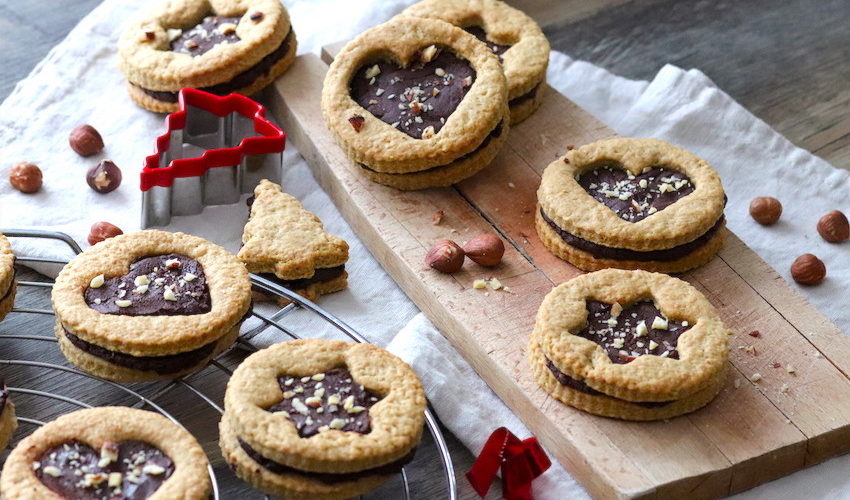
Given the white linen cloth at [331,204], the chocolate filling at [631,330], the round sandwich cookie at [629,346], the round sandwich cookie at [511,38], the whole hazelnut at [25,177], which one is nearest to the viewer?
the round sandwich cookie at [629,346]

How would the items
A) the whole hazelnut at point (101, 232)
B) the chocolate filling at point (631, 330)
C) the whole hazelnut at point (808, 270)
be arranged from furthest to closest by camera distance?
the whole hazelnut at point (808, 270), the whole hazelnut at point (101, 232), the chocolate filling at point (631, 330)

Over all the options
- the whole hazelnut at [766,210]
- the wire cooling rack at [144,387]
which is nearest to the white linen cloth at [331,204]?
the whole hazelnut at [766,210]

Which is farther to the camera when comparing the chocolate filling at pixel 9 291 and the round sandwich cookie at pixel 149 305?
the chocolate filling at pixel 9 291

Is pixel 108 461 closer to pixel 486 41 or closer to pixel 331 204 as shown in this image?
pixel 331 204

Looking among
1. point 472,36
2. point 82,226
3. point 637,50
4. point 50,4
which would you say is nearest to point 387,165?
point 472,36

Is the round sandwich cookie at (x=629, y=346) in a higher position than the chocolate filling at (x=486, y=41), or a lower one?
lower

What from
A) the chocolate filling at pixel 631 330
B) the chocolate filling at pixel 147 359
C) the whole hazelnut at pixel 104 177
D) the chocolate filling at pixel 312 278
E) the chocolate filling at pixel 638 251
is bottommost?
the chocolate filling at pixel 312 278

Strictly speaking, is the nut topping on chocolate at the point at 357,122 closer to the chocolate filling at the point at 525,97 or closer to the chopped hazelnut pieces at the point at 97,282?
the chocolate filling at the point at 525,97

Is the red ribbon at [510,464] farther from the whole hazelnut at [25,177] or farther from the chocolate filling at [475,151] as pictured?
the whole hazelnut at [25,177]
